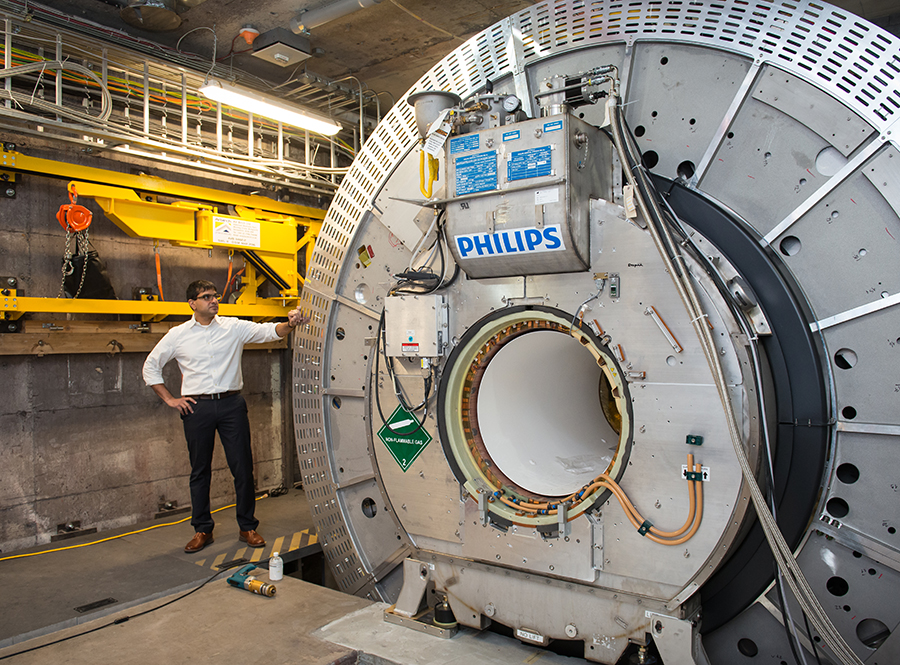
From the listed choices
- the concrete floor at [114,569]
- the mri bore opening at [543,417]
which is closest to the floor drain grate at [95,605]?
the concrete floor at [114,569]

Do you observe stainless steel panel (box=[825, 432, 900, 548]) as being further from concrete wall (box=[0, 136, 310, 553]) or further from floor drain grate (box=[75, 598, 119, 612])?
concrete wall (box=[0, 136, 310, 553])

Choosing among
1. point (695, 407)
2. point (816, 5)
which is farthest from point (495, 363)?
point (816, 5)

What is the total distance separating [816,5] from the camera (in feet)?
7.96

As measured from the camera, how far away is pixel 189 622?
3.10 meters

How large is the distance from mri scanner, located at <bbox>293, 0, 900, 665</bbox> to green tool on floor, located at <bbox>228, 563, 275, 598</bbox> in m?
0.75

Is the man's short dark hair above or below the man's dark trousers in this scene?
above

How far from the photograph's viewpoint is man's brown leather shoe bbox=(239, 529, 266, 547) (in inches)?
172

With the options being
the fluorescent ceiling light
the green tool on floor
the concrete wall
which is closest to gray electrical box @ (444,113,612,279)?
the green tool on floor

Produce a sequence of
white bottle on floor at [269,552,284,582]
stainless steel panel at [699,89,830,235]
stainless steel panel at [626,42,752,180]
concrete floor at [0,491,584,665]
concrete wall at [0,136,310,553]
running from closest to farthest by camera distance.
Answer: stainless steel panel at [699,89,830,235], stainless steel panel at [626,42,752,180], concrete floor at [0,491,584,665], white bottle on floor at [269,552,284,582], concrete wall at [0,136,310,553]

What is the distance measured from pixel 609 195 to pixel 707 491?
1.21 metres

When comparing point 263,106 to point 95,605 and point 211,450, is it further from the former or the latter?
point 95,605

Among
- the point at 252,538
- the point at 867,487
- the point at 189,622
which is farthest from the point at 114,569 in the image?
the point at 867,487

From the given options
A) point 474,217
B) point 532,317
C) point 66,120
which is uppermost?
point 66,120

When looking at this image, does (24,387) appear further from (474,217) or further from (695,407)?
(695,407)
